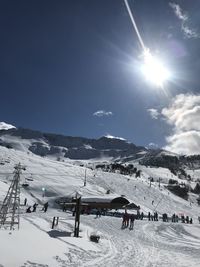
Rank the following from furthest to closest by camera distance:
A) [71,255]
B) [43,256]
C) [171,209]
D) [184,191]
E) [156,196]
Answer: [184,191], [156,196], [171,209], [71,255], [43,256]

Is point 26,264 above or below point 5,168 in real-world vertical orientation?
below

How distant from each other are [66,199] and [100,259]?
52650mm

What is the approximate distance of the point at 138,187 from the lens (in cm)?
11044

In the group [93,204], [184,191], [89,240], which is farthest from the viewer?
[184,191]

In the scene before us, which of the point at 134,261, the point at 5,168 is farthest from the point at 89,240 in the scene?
the point at 5,168

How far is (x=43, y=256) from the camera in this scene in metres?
15.2

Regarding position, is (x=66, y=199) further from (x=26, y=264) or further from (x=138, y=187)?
(x=26, y=264)

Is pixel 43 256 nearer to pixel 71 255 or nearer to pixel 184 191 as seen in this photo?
pixel 71 255

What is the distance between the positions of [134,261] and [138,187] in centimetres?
9388

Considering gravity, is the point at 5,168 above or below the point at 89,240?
above

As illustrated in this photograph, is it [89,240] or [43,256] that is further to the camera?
[89,240]

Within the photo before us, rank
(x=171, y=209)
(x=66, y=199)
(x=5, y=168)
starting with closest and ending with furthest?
(x=66, y=199), (x=5, y=168), (x=171, y=209)

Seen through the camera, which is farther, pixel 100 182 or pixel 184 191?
pixel 184 191

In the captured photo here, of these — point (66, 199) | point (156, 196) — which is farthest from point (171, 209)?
point (66, 199)
